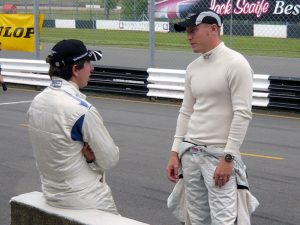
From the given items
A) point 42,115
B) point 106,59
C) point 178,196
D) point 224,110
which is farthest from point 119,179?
point 106,59

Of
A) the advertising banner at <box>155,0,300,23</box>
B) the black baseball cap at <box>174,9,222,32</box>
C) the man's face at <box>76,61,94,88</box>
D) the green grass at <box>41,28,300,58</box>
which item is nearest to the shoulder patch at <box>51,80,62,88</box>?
the man's face at <box>76,61,94,88</box>

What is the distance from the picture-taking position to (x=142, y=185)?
7.18m

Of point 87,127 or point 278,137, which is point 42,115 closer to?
point 87,127

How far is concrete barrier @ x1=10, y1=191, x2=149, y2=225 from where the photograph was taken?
11.1 ft

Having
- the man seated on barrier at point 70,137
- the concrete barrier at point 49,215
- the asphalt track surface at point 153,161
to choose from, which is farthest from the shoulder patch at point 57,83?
the asphalt track surface at point 153,161

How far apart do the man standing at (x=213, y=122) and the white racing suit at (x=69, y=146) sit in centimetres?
82

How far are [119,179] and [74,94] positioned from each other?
4148 millimetres

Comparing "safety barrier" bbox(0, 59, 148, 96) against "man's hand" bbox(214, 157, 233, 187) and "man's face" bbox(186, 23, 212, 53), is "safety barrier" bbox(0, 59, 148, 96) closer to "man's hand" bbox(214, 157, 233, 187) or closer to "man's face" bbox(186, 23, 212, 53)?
"man's face" bbox(186, 23, 212, 53)

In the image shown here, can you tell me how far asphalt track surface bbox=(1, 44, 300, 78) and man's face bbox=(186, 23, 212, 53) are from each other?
15107 mm

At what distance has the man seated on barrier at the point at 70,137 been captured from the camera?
11.0 ft

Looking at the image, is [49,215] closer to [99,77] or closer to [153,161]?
[153,161]

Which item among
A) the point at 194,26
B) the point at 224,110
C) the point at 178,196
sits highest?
the point at 194,26

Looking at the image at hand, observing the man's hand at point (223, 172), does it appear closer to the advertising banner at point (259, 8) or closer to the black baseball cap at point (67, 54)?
the black baseball cap at point (67, 54)

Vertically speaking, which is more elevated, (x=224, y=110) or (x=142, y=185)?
(x=224, y=110)
